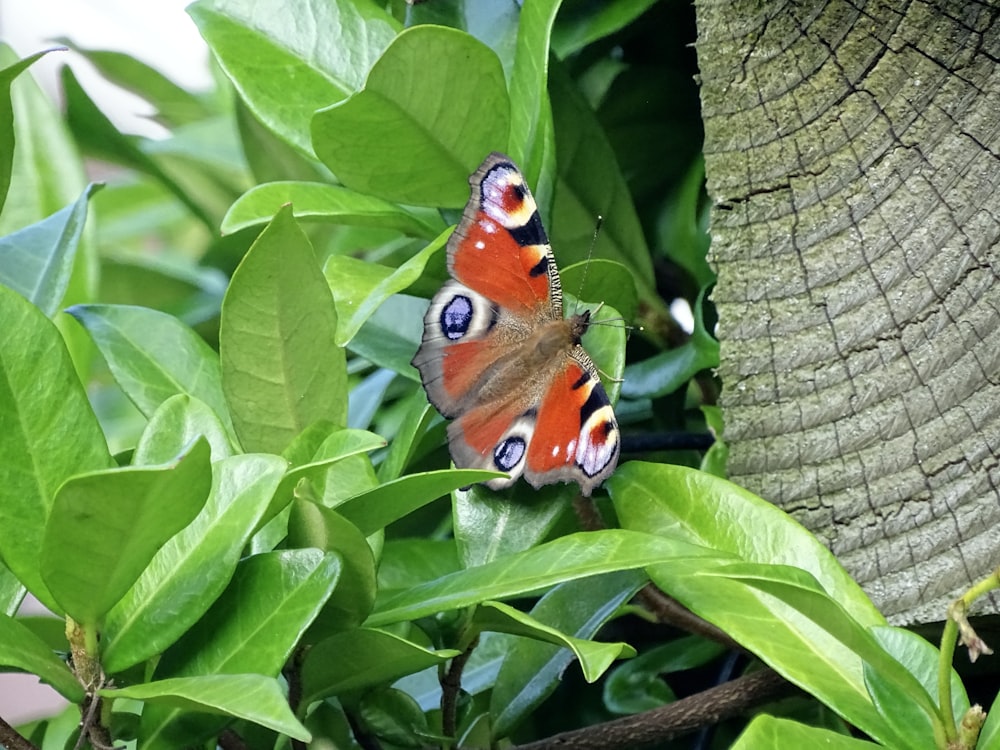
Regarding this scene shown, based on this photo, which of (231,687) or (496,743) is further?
(496,743)

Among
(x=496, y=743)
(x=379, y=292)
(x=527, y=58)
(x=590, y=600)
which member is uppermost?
(x=527, y=58)

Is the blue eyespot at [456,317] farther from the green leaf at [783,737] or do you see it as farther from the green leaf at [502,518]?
the green leaf at [783,737]

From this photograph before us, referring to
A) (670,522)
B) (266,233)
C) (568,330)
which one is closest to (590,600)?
(670,522)

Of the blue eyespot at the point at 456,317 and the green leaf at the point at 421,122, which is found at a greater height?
the green leaf at the point at 421,122

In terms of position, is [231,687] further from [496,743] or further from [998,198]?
[998,198]

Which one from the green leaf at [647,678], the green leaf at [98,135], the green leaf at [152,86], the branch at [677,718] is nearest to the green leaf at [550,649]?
the branch at [677,718]

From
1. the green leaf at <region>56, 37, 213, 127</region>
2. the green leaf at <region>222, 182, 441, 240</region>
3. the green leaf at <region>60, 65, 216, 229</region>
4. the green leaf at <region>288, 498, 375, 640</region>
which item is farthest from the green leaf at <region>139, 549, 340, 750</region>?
the green leaf at <region>56, 37, 213, 127</region>

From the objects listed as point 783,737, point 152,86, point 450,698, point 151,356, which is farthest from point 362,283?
point 152,86
